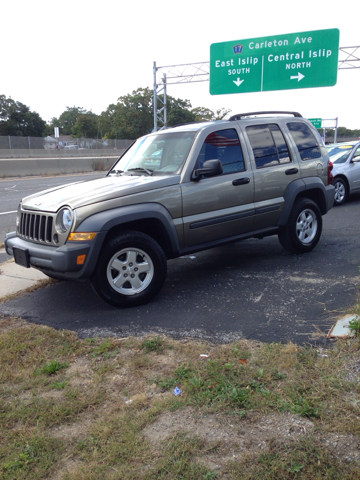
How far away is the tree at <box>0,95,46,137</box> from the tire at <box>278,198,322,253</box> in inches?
2352

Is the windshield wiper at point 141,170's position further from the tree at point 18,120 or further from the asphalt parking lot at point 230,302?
the tree at point 18,120

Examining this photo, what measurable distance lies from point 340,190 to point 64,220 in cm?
911

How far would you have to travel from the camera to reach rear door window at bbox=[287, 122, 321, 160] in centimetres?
664

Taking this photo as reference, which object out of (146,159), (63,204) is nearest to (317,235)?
(146,159)

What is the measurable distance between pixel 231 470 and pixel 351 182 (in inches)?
425

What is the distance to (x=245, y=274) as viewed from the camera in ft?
19.5

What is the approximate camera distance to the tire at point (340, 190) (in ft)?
38.7

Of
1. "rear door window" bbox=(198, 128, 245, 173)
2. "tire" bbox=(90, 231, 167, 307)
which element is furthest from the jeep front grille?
"rear door window" bbox=(198, 128, 245, 173)

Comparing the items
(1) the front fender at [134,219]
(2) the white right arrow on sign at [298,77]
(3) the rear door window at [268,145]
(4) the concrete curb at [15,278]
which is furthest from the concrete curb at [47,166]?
(1) the front fender at [134,219]

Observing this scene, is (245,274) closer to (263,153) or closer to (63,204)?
(263,153)

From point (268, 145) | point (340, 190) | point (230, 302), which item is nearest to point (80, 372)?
point (230, 302)

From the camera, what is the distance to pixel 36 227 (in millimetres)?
4922

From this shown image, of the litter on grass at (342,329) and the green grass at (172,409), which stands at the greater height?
the litter on grass at (342,329)

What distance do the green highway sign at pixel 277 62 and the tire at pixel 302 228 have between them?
14.5m
